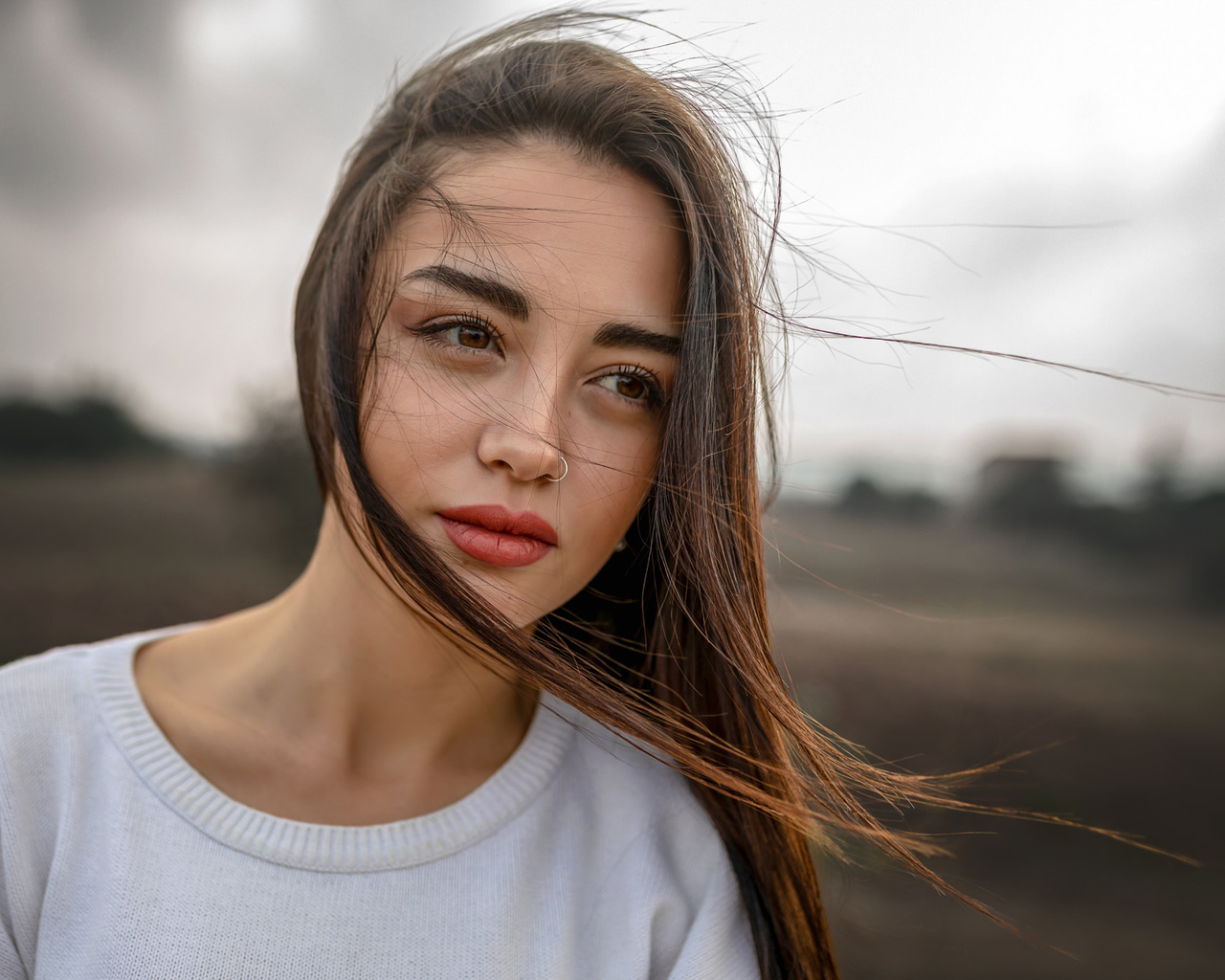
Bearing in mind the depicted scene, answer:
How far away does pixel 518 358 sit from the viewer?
3.49 ft

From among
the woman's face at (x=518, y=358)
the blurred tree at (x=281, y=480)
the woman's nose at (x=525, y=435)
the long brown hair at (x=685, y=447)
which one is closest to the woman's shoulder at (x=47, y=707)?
the long brown hair at (x=685, y=447)

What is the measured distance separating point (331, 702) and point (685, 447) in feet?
2.43

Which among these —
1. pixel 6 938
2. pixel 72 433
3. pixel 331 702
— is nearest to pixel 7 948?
pixel 6 938

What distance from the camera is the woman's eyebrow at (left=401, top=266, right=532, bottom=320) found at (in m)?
1.02

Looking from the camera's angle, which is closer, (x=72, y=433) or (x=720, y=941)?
(x=720, y=941)

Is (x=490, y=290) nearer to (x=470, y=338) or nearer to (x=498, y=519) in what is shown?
(x=470, y=338)

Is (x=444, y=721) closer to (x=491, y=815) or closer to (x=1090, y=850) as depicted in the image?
(x=491, y=815)

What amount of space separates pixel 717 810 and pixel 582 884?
269 mm

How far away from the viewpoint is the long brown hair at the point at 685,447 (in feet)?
3.75

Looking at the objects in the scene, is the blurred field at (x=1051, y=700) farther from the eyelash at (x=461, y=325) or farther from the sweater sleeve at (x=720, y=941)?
the eyelash at (x=461, y=325)

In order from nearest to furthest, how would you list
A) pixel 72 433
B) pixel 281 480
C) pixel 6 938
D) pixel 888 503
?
pixel 6 938, pixel 72 433, pixel 281 480, pixel 888 503

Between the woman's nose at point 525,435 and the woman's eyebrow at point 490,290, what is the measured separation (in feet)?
0.33

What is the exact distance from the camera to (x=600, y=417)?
1140 millimetres

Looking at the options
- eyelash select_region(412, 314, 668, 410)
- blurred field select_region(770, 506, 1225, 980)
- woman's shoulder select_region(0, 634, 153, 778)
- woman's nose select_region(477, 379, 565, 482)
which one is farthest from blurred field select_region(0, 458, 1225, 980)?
woman's nose select_region(477, 379, 565, 482)
